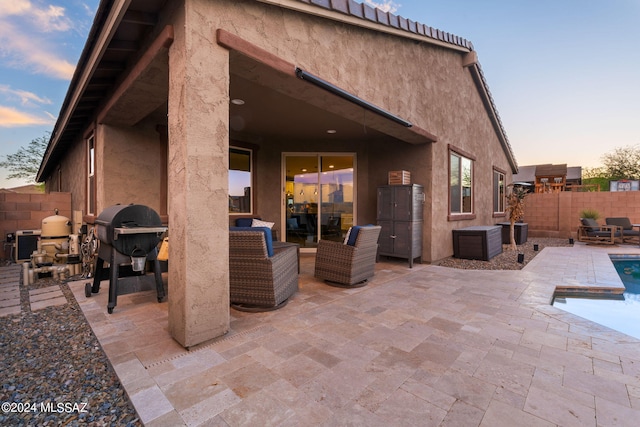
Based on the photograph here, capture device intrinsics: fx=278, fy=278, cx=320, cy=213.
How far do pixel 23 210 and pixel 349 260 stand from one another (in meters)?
7.14

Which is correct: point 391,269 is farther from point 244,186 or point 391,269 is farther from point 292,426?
point 292,426

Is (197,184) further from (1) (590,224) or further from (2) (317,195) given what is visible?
(1) (590,224)

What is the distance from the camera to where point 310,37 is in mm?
3203

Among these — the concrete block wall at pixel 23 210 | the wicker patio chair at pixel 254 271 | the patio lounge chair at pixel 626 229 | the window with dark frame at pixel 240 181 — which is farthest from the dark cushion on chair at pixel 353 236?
the patio lounge chair at pixel 626 229

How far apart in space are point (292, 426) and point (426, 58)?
6.53 meters

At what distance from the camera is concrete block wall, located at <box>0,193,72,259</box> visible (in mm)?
5824

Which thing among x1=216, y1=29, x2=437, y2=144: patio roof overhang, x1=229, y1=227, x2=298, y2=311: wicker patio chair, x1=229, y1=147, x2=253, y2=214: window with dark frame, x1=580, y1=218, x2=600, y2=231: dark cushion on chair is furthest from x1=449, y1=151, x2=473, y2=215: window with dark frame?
x1=229, y1=227, x2=298, y2=311: wicker patio chair

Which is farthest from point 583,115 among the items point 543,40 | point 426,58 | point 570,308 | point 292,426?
point 292,426

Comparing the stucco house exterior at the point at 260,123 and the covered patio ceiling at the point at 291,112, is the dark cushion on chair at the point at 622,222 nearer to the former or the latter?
the stucco house exterior at the point at 260,123

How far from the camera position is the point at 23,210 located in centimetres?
598

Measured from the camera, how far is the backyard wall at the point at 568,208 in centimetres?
1004

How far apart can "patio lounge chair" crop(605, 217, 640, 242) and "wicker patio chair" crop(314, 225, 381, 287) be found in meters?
10.1

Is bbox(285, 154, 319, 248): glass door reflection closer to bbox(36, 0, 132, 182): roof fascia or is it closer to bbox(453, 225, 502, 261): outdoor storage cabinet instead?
bbox(453, 225, 502, 261): outdoor storage cabinet


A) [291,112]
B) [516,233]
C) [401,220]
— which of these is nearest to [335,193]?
[401,220]
